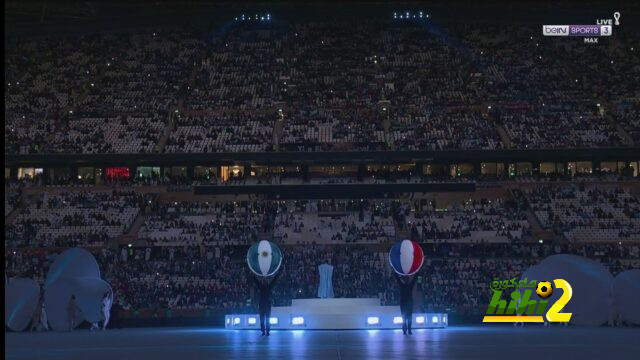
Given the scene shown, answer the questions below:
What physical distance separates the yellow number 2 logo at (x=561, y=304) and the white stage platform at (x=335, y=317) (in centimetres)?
504

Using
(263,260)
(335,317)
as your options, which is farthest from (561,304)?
(263,260)

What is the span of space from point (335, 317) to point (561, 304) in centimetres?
1009

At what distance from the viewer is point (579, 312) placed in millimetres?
41219

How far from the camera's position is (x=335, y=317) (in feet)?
129

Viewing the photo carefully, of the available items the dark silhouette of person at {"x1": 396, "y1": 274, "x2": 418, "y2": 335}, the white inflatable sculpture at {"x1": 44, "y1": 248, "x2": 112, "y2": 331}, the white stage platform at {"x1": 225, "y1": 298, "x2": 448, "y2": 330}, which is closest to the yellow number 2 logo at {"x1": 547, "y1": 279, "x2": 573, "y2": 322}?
the white stage platform at {"x1": 225, "y1": 298, "x2": 448, "y2": 330}

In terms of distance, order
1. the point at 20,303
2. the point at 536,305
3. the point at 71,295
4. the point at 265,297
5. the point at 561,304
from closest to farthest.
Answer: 1. the point at 265,297
2. the point at 71,295
3. the point at 561,304
4. the point at 20,303
5. the point at 536,305

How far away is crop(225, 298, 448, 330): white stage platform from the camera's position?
39344 mm

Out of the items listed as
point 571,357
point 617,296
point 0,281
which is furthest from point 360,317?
point 0,281

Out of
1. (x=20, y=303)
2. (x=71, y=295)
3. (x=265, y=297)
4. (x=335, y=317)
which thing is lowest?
(x=335, y=317)

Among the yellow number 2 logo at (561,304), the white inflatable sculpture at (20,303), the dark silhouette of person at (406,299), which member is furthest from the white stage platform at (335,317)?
the white inflatable sculpture at (20,303)

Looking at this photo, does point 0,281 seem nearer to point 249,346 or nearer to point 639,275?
point 249,346

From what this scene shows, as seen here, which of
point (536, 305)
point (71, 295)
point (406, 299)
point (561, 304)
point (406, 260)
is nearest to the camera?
point (406, 299)

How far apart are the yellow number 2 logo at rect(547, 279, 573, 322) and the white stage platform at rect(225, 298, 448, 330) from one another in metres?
5.04

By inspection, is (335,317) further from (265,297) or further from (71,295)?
(71,295)
